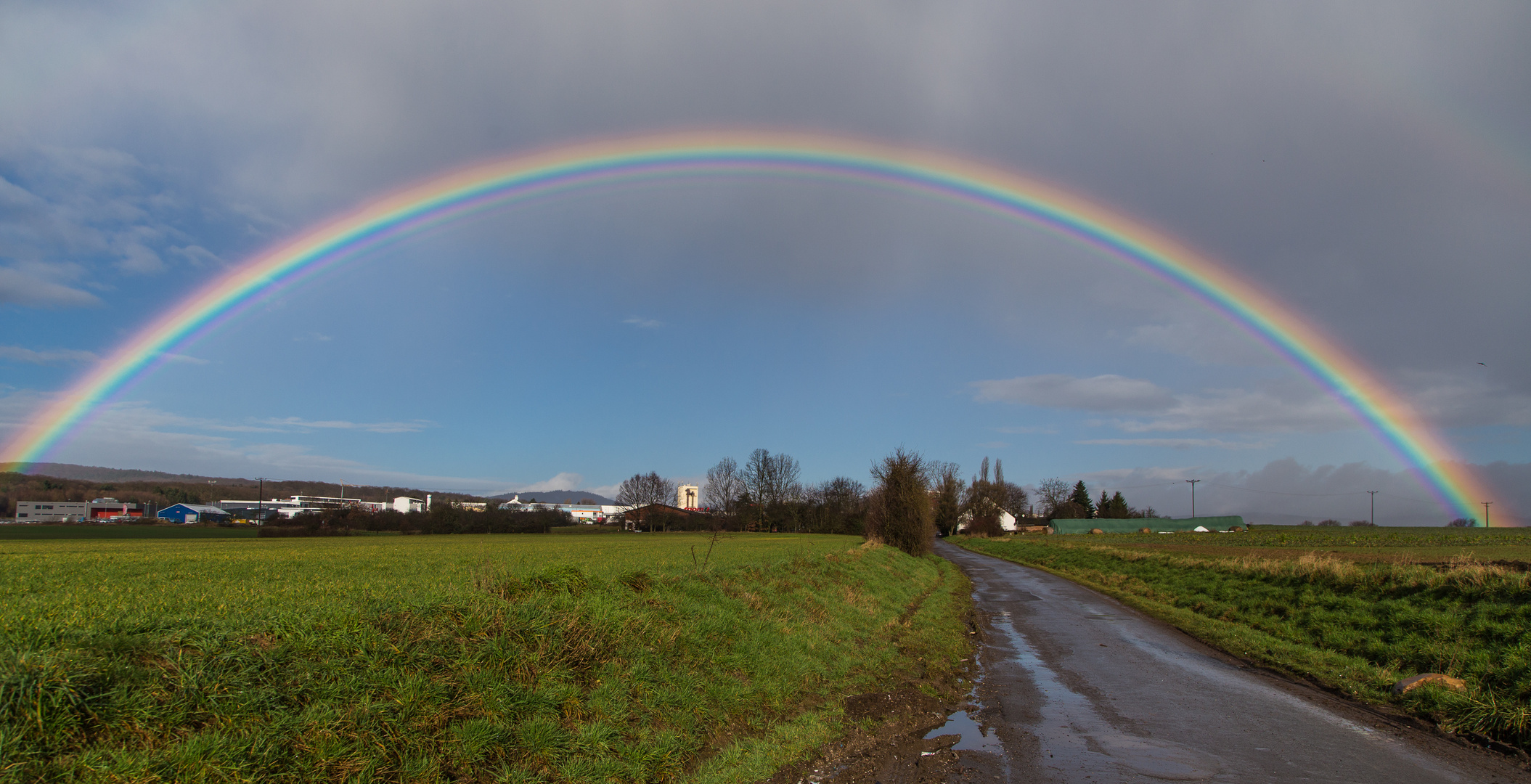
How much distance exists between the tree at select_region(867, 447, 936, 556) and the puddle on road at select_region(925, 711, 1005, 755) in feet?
133

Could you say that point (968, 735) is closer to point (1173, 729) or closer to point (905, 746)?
point (905, 746)

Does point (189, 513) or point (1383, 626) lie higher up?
point (1383, 626)

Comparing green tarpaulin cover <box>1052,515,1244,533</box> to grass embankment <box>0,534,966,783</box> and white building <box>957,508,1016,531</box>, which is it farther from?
grass embankment <box>0,534,966,783</box>

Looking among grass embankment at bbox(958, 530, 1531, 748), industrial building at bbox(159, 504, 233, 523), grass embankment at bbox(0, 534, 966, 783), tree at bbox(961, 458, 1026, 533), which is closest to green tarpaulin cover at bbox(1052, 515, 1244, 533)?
tree at bbox(961, 458, 1026, 533)

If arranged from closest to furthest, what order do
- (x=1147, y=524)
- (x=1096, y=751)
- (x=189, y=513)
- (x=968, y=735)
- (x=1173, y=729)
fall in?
(x=1096, y=751)
(x=968, y=735)
(x=1173, y=729)
(x=1147, y=524)
(x=189, y=513)

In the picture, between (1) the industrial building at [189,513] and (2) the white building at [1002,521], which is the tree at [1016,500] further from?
(1) the industrial building at [189,513]

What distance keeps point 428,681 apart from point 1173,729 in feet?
28.9

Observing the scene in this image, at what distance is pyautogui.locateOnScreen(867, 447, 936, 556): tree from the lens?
170ft

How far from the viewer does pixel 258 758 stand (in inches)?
210

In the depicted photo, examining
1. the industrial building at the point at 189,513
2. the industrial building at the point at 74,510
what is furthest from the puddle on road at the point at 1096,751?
the industrial building at the point at 74,510

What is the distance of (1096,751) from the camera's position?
8.48m

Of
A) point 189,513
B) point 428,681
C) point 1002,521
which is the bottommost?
point 189,513

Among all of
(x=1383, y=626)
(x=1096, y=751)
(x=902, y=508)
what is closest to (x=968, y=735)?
(x=1096, y=751)

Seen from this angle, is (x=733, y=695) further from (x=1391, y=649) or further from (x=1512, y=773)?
(x=1391, y=649)
